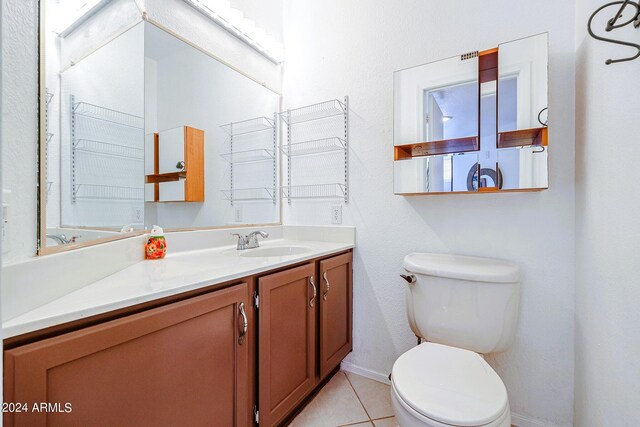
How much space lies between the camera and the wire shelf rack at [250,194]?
6.28 feet

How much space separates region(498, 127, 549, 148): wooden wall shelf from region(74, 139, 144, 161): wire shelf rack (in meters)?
1.66

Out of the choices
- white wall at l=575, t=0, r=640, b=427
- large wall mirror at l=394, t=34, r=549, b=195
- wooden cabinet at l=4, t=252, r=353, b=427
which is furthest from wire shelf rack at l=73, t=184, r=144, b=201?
white wall at l=575, t=0, r=640, b=427

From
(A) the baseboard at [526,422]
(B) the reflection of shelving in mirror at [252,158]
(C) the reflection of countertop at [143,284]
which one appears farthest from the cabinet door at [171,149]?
(A) the baseboard at [526,422]

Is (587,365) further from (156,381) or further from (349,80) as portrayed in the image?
(349,80)

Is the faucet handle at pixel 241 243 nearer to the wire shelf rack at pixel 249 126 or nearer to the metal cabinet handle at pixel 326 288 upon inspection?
the metal cabinet handle at pixel 326 288

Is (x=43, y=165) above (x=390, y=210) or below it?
above

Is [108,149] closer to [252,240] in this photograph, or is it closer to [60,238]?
[60,238]

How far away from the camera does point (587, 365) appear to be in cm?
114

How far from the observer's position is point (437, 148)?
1529 millimetres

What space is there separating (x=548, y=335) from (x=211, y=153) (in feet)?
6.57

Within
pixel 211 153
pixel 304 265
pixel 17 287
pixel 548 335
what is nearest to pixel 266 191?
pixel 211 153

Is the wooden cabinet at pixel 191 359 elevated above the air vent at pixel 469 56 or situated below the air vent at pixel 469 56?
below

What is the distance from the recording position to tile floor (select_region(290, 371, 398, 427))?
1.47 metres

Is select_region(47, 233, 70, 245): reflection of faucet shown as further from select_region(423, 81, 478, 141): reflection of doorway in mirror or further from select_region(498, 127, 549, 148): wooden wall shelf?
select_region(498, 127, 549, 148): wooden wall shelf
